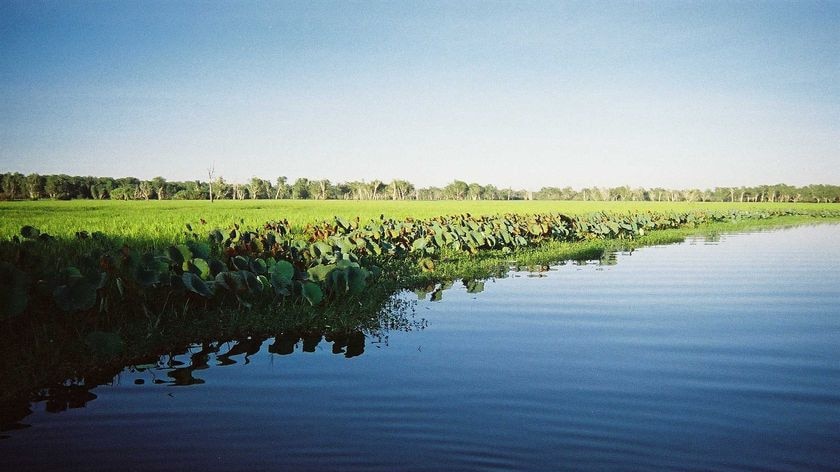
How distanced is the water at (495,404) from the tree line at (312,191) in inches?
4193

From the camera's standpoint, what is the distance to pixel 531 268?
15.0 metres

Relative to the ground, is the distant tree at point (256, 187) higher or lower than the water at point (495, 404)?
higher

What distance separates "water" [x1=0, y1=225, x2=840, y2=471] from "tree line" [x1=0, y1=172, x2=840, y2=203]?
106503 millimetres

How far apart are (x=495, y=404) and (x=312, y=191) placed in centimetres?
16416

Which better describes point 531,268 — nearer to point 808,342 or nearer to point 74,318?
point 808,342

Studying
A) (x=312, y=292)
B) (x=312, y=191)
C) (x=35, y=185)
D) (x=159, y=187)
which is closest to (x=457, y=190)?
(x=312, y=191)

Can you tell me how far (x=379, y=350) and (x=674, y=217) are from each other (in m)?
32.7

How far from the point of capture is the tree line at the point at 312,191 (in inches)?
4766

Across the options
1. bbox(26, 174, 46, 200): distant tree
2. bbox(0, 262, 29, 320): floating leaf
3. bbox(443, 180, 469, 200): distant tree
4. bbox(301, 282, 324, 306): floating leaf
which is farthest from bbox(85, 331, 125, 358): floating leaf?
bbox(443, 180, 469, 200): distant tree

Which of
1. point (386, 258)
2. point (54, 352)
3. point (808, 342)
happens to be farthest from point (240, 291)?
point (808, 342)

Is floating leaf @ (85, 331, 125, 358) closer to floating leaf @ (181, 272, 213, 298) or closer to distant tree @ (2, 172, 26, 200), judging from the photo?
floating leaf @ (181, 272, 213, 298)

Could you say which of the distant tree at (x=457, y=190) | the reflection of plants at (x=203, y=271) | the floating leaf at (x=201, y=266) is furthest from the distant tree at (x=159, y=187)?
the floating leaf at (x=201, y=266)

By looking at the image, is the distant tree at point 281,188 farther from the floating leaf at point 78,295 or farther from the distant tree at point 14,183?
the floating leaf at point 78,295

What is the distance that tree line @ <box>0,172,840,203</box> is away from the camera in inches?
4766
